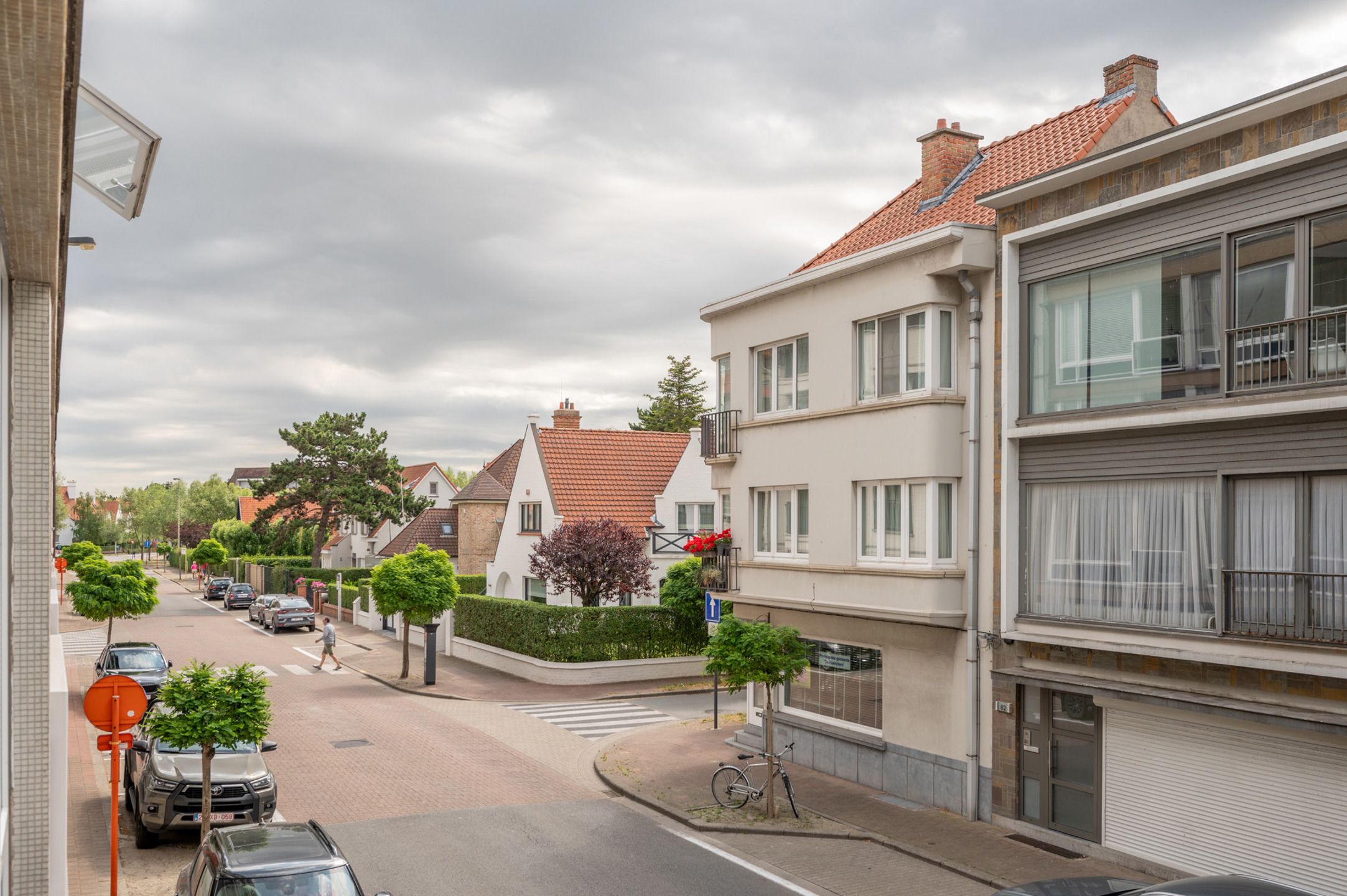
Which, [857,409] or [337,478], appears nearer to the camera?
[857,409]

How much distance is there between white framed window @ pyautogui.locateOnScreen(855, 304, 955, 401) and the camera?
54.7 ft

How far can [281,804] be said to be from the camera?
17.1 metres

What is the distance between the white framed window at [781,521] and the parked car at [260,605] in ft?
109

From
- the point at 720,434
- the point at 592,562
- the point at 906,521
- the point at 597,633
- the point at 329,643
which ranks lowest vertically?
the point at 329,643

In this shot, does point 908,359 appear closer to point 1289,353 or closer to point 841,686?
point 1289,353

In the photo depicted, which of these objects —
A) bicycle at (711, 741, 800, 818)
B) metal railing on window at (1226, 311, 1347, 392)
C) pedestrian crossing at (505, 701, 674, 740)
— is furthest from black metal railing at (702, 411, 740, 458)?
metal railing on window at (1226, 311, 1347, 392)

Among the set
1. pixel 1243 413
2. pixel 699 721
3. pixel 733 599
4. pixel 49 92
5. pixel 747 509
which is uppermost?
pixel 49 92

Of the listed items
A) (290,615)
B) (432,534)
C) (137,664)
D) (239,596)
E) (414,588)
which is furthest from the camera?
(239,596)

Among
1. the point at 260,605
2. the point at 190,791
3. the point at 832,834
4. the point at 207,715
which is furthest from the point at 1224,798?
the point at 260,605

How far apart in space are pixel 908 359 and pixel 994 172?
496cm

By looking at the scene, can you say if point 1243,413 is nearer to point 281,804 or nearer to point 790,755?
point 790,755

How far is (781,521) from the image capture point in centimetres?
2027

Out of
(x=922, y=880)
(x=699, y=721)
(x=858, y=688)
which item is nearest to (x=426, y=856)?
(x=922, y=880)

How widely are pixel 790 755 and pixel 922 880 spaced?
6733mm
